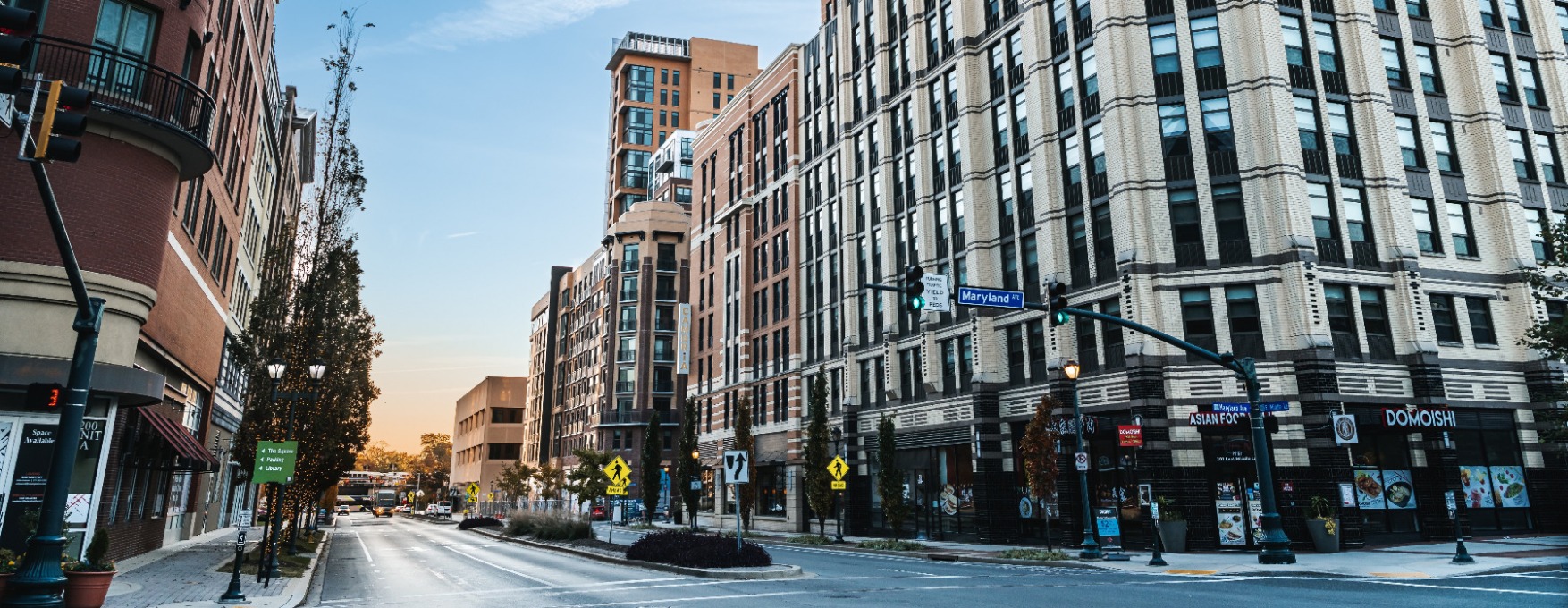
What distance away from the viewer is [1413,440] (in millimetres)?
30219

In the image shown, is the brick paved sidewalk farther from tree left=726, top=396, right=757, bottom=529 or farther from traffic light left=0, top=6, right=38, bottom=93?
tree left=726, top=396, right=757, bottom=529

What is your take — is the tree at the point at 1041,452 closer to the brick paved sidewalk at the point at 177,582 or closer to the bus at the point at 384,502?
the brick paved sidewalk at the point at 177,582

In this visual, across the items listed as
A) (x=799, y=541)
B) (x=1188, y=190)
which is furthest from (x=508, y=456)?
(x=1188, y=190)

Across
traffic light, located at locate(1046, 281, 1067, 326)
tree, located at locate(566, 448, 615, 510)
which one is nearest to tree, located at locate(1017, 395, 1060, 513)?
traffic light, located at locate(1046, 281, 1067, 326)

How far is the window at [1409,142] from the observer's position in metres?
33.7

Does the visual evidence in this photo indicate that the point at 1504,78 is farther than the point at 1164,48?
Yes

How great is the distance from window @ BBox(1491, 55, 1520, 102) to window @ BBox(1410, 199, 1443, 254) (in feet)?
23.8

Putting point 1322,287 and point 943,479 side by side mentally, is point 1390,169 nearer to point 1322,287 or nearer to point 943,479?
point 1322,287

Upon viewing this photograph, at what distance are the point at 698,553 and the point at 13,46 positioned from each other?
1796 centimetres

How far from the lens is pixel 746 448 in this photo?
51125 millimetres

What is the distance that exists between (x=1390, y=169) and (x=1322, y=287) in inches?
245

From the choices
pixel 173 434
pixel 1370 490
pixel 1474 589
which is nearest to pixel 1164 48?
pixel 1370 490

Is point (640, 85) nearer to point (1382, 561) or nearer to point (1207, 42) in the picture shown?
point (1207, 42)

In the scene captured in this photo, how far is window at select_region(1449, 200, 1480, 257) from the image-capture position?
33.4 meters
